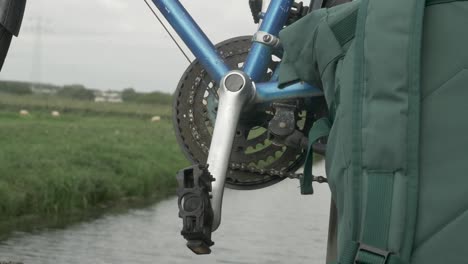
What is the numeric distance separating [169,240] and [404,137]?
6424 mm

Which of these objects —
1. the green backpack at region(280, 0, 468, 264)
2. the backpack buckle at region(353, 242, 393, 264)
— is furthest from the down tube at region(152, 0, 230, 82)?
the backpack buckle at region(353, 242, 393, 264)

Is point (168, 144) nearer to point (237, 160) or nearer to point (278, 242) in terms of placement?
point (278, 242)

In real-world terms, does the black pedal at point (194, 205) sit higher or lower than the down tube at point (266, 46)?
lower

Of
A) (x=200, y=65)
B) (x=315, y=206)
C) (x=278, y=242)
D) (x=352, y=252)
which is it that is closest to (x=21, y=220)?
(x=278, y=242)

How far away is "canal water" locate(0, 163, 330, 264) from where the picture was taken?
8570 millimetres

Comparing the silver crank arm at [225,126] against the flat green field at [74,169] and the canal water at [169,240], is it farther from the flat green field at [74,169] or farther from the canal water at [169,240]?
the flat green field at [74,169]

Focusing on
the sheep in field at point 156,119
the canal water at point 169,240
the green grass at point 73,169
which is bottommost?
the canal water at point 169,240

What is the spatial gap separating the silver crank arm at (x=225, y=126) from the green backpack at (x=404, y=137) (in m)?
1.45

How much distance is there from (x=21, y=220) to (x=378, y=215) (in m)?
7.70

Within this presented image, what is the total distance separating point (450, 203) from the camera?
341 centimetres

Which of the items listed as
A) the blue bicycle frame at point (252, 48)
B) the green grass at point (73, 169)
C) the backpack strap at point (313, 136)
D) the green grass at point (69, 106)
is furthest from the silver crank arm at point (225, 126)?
the green grass at point (69, 106)

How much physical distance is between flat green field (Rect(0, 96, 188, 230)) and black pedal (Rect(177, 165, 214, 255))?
6.28 metres

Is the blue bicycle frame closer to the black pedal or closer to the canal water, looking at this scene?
the black pedal

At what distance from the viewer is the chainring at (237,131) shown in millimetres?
5926
